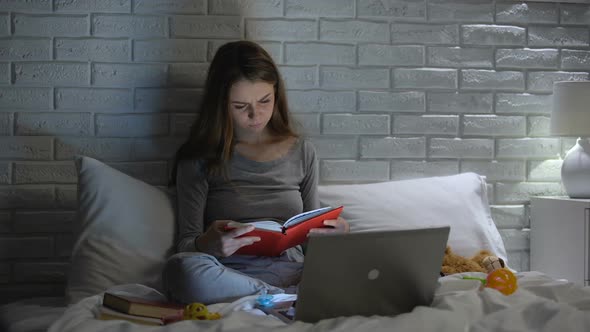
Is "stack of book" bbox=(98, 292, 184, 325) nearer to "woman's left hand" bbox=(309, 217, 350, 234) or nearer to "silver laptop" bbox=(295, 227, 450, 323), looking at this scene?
"silver laptop" bbox=(295, 227, 450, 323)

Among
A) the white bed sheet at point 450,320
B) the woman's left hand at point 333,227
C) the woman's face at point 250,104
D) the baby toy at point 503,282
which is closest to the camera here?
the white bed sheet at point 450,320

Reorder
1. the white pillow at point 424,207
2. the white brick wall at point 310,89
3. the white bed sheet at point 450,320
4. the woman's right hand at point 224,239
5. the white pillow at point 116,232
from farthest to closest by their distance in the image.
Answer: the white brick wall at point 310,89 → the white pillow at point 424,207 → the white pillow at point 116,232 → the woman's right hand at point 224,239 → the white bed sheet at point 450,320

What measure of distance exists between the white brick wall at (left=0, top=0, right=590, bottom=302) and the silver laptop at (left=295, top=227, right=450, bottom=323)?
4.70 feet

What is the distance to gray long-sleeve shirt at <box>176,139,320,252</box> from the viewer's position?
2.38 metres

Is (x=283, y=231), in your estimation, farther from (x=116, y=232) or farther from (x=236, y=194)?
(x=116, y=232)

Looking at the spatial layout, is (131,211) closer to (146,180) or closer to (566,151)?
(146,180)

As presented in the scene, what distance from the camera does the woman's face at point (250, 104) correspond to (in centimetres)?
242

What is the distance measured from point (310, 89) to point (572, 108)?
1054mm

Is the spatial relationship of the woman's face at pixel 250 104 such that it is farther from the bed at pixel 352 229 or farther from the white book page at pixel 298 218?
the white book page at pixel 298 218

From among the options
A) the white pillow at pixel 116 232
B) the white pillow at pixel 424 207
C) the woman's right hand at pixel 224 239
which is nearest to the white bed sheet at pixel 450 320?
the woman's right hand at pixel 224 239

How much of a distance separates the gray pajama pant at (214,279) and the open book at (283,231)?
9 cm

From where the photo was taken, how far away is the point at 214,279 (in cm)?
203

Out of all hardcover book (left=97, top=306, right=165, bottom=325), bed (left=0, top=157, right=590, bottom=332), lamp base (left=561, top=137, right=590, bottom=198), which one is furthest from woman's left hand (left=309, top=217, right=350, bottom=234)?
lamp base (left=561, top=137, right=590, bottom=198)

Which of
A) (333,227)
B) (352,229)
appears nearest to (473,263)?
(352,229)
